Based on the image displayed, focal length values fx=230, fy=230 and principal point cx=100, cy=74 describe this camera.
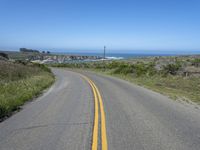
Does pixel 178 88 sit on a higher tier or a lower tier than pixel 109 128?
lower

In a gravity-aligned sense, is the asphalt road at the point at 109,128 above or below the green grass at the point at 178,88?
above

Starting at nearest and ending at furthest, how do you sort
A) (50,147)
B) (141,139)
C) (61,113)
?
(50,147) → (141,139) → (61,113)

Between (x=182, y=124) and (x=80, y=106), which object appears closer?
(x=182, y=124)

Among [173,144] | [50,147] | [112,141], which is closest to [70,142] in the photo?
[50,147]

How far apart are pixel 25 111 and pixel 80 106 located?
2.25 meters

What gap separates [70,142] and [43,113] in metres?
3.46

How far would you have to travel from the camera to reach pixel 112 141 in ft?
17.8

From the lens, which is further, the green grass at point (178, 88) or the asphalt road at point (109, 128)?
the green grass at point (178, 88)

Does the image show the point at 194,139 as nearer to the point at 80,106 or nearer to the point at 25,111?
the point at 80,106

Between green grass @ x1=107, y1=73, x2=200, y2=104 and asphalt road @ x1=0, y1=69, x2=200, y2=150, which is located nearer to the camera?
asphalt road @ x1=0, y1=69, x2=200, y2=150

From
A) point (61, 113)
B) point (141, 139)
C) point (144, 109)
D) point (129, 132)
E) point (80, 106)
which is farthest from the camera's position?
point (80, 106)

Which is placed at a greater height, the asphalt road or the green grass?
the asphalt road

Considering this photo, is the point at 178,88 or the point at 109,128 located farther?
the point at 178,88

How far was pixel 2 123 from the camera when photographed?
7211 mm
